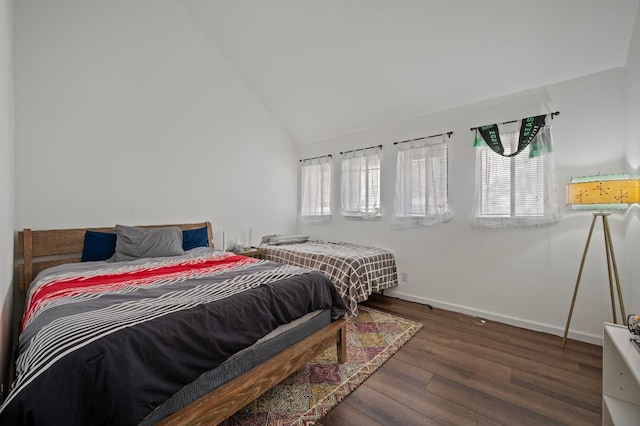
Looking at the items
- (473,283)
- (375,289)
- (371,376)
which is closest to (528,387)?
(371,376)

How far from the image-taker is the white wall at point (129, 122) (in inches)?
96.7

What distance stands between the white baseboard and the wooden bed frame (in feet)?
5.54

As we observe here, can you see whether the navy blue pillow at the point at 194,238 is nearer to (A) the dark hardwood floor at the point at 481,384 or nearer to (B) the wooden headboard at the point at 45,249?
(B) the wooden headboard at the point at 45,249

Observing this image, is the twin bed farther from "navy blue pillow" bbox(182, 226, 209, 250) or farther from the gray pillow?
"navy blue pillow" bbox(182, 226, 209, 250)

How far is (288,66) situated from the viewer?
11.8 feet

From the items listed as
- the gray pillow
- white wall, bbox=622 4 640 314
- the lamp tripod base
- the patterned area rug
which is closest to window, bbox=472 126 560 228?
the lamp tripod base

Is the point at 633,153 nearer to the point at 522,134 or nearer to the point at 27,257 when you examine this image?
the point at 522,134

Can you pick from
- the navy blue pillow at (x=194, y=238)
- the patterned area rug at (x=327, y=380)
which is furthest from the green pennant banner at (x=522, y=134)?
the navy blue pillow at (x=194, y=238)

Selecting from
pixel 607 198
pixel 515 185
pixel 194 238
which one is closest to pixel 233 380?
pixel 194 238

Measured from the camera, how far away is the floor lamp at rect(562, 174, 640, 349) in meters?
1.91

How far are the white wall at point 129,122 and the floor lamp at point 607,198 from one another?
3.72 meters

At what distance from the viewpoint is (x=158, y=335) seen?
3.81ft

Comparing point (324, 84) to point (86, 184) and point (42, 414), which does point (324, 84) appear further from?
point (42, 414)

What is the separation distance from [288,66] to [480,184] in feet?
9.05
